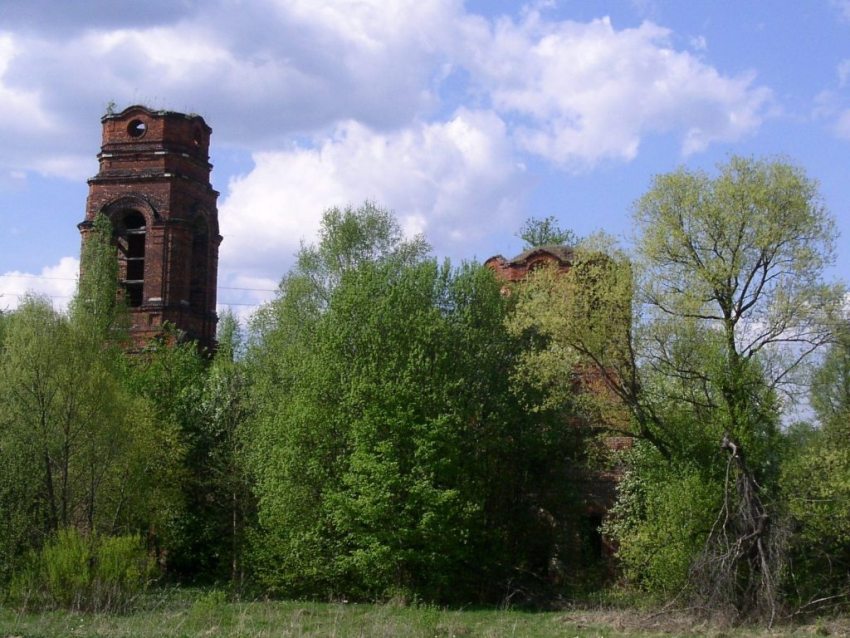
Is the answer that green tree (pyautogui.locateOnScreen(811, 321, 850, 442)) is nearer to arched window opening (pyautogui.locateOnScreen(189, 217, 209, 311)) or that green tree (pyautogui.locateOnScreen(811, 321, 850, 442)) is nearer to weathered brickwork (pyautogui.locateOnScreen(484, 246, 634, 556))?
weathered brickwork (pyautogui.locateOnScreen(484, 246, 634, 556))

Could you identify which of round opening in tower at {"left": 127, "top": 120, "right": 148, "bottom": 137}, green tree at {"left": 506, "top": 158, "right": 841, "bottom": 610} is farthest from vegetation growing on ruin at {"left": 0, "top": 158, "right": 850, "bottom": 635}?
round opening in tower at {"left": 127, "top": 120, "right": 148, "bottom": 137}

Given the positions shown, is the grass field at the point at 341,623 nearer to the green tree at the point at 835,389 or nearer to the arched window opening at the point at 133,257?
the green tree at the point at 835,389

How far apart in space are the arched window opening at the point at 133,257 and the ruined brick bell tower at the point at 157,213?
4cm

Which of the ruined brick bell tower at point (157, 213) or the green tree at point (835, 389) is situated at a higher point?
the ruined brick bell tower at point (157, 213)

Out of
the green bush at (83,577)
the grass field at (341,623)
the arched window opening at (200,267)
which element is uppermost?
the arched window opening at (200,267)

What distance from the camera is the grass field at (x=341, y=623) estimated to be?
17.2 metres

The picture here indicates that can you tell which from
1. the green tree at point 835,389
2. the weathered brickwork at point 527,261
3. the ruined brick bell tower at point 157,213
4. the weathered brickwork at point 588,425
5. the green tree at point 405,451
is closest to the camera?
the green tree at point 835,389

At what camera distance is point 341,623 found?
20.0 meters

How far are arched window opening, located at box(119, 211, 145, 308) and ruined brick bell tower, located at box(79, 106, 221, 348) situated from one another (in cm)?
4

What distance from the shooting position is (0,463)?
2461 centimetres

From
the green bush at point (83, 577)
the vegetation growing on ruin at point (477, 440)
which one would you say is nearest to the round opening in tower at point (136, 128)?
the vegetation growing on ruin at point (477, 440)

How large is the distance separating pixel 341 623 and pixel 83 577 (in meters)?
5.54

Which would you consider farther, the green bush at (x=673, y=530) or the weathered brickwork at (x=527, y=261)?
the weathered brickwork at (x=527, y=261)

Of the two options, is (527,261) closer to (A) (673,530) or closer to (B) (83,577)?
(A) (673,530)
